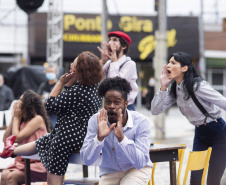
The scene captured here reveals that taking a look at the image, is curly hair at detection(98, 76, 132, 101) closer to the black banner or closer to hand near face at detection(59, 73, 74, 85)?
hand near face at detection(59, 73, 74, 85)

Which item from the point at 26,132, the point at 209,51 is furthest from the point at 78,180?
the point at 209,51

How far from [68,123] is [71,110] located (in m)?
0.13

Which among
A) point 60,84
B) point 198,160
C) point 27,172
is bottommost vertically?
point 27,172

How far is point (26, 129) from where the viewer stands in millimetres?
5500

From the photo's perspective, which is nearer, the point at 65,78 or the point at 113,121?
the point at 113,121

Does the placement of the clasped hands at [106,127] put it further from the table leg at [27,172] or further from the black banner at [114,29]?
the black banner at [114,29]

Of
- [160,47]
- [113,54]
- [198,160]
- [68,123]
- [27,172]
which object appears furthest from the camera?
[160,47]

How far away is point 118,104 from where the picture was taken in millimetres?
3871

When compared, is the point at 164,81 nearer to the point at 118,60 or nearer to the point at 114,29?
the point at 118,60

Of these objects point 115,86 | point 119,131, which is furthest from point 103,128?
point 115,86

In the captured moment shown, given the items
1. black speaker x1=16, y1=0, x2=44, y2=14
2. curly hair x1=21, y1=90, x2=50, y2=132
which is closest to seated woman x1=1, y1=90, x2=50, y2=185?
curly hair x1=21, y1=90, x2=50, y2=132

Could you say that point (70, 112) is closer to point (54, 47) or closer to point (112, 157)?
point (112, 157)

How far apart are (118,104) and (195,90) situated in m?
1.02

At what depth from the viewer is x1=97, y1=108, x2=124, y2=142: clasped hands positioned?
3661mm
